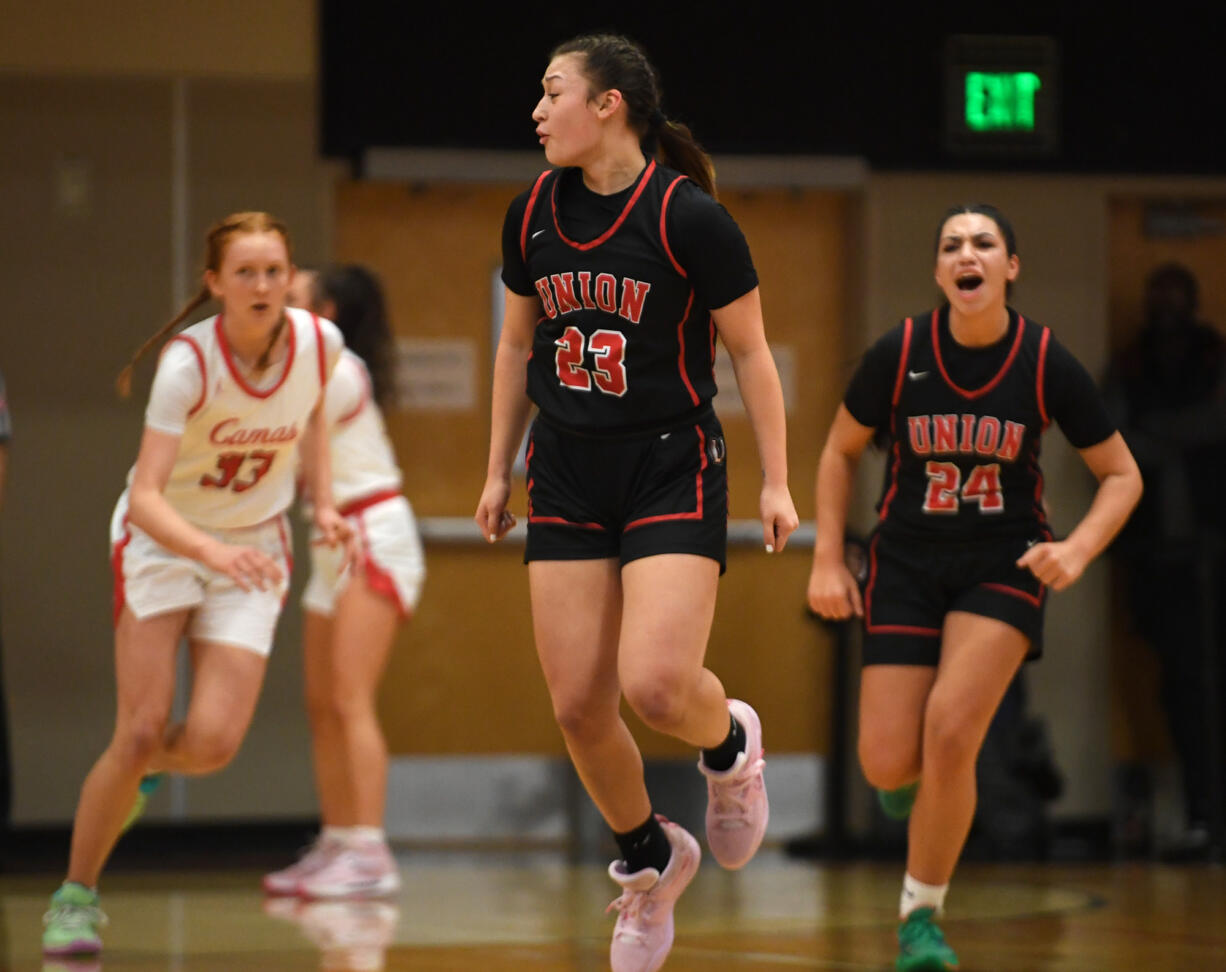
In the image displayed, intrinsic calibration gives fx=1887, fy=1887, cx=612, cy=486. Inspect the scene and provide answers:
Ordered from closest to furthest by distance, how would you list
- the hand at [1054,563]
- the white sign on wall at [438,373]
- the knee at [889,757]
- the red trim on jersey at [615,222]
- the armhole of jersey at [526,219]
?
the red trim on jersey at [615,222] < the armhole of jersey at [526,219] < the hand at [1054,563] < the knee at [889,757] < the white sign on wall at [438,373]

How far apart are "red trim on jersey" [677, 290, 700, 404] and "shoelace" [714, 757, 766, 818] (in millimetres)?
845

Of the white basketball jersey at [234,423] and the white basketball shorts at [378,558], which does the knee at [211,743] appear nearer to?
the white basketball jersey at [234,423]

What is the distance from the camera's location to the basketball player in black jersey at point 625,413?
137 inches

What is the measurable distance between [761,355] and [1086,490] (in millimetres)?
4192

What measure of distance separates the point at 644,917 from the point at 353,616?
2.06 m

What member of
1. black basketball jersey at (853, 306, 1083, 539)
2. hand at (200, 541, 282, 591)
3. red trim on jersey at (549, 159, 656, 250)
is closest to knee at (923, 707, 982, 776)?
black basketball jersey at (853, 306, 1083, 539)

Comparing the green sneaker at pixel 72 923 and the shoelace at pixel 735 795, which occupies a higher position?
the shoelace at pixel 735 795

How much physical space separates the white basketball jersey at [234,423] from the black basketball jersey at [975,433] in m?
1.43

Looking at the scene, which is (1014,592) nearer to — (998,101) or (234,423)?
(234,423)

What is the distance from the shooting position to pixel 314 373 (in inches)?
182

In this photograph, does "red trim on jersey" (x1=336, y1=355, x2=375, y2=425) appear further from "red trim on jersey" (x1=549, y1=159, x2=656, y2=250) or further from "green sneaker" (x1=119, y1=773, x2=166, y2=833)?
"red trim on jersey" (x1=549, y1=159, x2=656, y2=250)

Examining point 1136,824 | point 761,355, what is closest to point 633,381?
point 761,355

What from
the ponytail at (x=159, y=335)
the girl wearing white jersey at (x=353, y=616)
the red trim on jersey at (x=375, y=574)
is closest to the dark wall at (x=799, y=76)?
the girl wearing white jersey at (x=353, y=616)

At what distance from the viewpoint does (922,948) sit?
4207 millimetres
